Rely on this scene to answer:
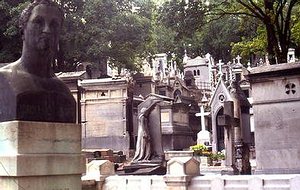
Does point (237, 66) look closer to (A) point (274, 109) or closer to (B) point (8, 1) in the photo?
(B) point (8, 1)

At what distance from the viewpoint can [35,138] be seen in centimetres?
566

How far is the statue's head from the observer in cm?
597

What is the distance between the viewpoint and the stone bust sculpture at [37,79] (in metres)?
5.75

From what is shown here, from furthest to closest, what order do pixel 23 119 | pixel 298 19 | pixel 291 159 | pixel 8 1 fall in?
1. pixel 8 1
2. pixel 298 19
3. pixel 291 159
4. pixel 23 119

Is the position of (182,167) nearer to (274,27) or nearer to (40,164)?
(40,164)

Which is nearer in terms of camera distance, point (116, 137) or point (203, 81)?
point (116, 137)

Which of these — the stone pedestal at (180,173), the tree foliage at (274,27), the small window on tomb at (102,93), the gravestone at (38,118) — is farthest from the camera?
the small window on tomb at (102,93)

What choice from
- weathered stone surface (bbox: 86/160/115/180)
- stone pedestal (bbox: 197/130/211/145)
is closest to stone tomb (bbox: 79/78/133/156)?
stone pedestal (bbox: 197/130/211/145)

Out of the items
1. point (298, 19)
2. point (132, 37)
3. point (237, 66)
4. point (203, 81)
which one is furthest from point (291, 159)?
point (203, 81)

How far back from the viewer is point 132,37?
38.6 metres

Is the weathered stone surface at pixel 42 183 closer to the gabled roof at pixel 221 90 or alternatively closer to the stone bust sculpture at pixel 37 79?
the stone bust sculpture at pixel 37 79

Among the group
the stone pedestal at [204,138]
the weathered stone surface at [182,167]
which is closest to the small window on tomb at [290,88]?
the weathered stone surface at [182,167]

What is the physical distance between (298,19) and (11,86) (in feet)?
51.5

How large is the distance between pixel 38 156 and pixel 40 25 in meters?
1.62
